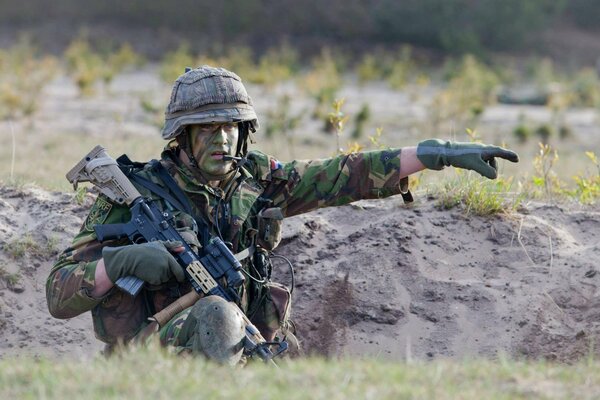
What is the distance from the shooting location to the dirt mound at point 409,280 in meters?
5.61

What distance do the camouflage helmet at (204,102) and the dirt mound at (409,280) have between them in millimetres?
1460

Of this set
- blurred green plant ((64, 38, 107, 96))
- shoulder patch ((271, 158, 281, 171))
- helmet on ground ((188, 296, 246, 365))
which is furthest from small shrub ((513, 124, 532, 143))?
helmet on ground ((188, 296, 246, 365))

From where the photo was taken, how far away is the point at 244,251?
4727 mm

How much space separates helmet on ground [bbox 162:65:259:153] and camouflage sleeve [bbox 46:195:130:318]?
0.41m

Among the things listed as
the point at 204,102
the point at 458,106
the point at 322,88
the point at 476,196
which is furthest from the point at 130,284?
the point at 322,88

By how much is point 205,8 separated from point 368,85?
10.4 m

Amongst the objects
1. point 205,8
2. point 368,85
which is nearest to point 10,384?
point 368,85

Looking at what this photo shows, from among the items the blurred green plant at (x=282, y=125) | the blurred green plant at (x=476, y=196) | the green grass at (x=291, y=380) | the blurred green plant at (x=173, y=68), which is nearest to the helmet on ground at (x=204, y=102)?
the green grass at (x=291, y=380)

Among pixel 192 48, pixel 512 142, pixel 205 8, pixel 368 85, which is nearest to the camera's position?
pixel 512 142

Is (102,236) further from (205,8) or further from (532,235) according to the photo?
(205,8)

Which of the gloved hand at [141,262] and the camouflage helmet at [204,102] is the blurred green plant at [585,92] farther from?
the gloved hand at [141,262]

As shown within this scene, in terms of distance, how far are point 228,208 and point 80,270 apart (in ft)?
2.32

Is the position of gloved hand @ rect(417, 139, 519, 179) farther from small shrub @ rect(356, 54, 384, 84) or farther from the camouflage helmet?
small shrub @ rect(356, 54, 384, 84)

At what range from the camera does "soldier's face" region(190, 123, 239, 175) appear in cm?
473
